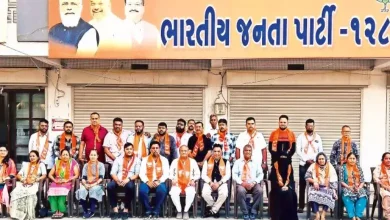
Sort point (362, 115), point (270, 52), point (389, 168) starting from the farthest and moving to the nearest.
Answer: point (362, 115), point (270, 52), point (389, 168)

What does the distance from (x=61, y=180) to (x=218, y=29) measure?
3.78m

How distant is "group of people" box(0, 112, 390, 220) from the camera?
792cm

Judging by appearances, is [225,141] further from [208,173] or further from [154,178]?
[154,178]

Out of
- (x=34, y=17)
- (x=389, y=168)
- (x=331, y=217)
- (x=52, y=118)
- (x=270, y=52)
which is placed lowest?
(x=331, y=217)

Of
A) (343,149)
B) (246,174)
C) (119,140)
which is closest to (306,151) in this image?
(343,149)

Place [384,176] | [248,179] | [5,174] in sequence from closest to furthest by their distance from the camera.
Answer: [384,176]
[248,179]
[5,174]

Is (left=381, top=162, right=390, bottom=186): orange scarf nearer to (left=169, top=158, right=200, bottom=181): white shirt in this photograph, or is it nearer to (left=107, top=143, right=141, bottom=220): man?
(left=169, top=158, right=200, bottom=181): white shirt

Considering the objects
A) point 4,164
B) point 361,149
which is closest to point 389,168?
point 361,149

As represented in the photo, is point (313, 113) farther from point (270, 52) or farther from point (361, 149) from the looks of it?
point (270, 52)

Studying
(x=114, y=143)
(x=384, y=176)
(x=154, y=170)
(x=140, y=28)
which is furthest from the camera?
(x=140, y=28)

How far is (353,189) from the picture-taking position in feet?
26.1

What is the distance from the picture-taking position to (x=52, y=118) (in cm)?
1084

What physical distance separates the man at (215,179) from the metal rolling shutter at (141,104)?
2.63 m

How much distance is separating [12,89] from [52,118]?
3.68 ft
